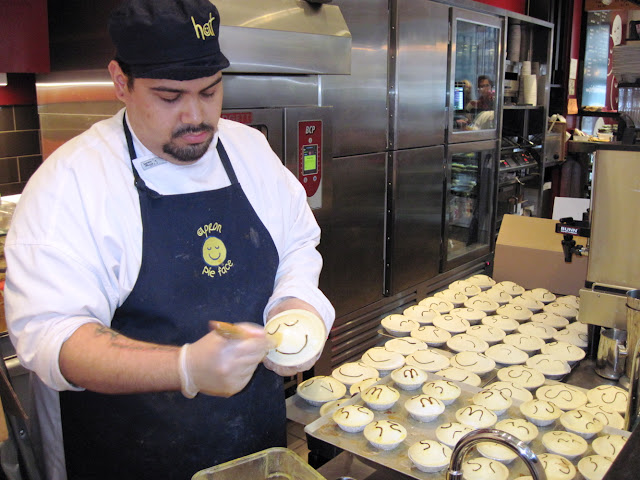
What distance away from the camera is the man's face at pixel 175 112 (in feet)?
4.10

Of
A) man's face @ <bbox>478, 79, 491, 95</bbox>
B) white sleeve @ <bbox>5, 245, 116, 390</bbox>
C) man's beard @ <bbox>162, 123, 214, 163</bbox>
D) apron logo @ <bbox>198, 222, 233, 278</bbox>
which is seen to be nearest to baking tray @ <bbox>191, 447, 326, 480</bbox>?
white sleeve @ <bbox>5, 245, 116, 390</bbox>

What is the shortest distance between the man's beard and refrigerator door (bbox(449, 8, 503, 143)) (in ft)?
10.0

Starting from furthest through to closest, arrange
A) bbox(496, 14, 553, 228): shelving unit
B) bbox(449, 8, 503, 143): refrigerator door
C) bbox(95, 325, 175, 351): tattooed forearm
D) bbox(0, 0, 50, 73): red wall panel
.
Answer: bbox(496, 14, 553, 228): shelving unit → bbox(449, 8, 503, 143): refrigerator door → bbox(0, 0, 50, 73): red wall panel → bbox(95, 325, 175, 351): tattooed forearm

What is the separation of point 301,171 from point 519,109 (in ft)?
11.3

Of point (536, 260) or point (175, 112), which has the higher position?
point (175, 112)

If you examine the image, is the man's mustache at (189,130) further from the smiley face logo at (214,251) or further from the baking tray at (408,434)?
the baking tray at (408,434)

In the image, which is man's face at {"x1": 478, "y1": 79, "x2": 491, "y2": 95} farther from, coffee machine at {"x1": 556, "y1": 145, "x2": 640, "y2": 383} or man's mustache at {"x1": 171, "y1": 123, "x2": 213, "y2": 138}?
man's mustache at {"x1": 171, "y1": 123, "x2": 213, "y2": 138}

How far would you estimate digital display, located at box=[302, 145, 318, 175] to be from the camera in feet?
8.89

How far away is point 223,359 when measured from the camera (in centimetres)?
99

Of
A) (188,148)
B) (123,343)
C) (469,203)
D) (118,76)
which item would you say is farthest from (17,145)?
(469,203)

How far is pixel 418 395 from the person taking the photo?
1.71m

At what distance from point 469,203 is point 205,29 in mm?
3688

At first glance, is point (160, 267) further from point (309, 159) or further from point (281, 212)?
point (309, 159)

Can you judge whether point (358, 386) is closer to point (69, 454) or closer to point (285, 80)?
point (69, 454)
